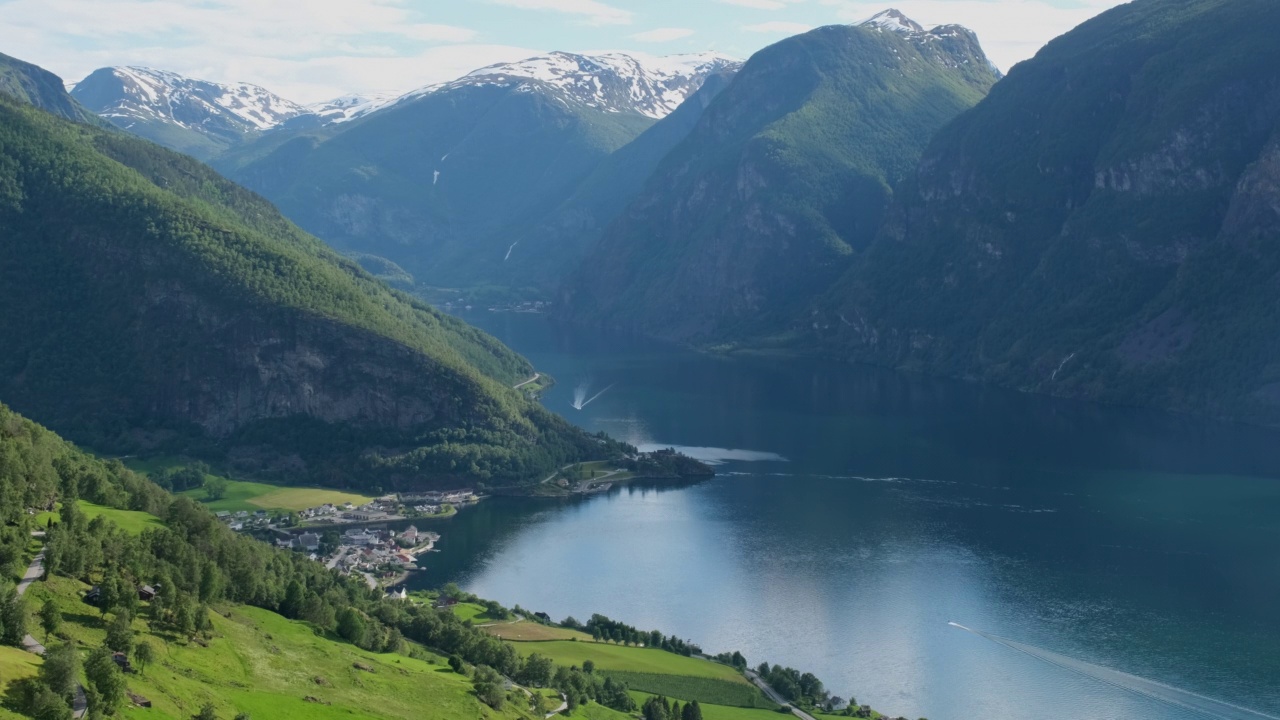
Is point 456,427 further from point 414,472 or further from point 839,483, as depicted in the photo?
point 839,483

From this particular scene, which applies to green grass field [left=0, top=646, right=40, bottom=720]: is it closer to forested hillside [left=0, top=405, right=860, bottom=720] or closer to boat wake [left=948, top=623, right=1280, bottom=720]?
forested hillside [left=0, top=405, right=860, bottom=720]

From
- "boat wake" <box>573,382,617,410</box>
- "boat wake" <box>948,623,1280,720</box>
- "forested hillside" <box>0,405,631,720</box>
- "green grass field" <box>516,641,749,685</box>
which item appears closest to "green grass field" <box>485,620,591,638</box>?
"green grass field" <box>516,641,749,685</box>

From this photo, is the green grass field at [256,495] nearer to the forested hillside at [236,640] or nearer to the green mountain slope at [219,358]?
the green mountain slope at [219,358]

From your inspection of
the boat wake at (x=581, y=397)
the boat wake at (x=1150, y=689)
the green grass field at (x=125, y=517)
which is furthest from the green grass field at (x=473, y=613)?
the boat wake at (x=581, y=397)

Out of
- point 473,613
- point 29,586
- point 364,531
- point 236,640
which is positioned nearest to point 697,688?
point 473,613

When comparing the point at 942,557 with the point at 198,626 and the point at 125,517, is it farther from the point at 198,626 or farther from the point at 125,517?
the point at 198,626

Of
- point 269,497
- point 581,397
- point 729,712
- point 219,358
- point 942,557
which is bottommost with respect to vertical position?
point 729,712

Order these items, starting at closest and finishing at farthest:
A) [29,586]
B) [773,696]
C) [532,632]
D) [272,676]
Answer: [29,586] → [272,676] → [773,696] → [532,632]

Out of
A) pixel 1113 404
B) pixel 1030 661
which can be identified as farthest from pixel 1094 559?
pixel 1113 404
